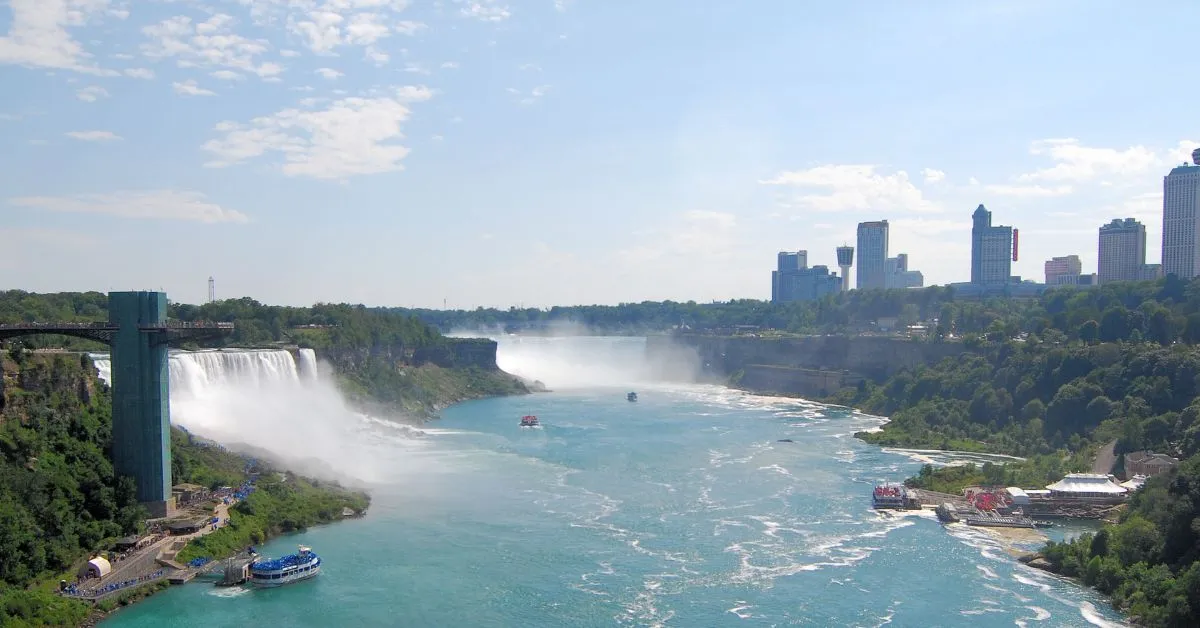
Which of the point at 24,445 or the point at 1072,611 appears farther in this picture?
the point at 24,445

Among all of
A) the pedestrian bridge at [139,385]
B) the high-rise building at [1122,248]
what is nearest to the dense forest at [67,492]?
the pedestrian bridge at [139,385]

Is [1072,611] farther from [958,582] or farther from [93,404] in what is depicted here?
[93,404]

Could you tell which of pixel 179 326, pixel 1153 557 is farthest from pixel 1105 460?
pixel 179 326

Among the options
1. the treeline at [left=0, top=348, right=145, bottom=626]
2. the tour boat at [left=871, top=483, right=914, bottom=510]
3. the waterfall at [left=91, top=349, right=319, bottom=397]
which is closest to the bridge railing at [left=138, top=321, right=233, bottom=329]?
the treeline at [left=0, top=348, right=145, bottom=626]

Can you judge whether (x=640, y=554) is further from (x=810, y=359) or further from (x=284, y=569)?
(x=810, y=359)

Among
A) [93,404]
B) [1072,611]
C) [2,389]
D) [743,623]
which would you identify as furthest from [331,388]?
[1072,611]

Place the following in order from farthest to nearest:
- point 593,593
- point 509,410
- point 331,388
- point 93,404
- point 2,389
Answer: point 509,410
point 331,388
point 93,404
point 2,389
point 593,593

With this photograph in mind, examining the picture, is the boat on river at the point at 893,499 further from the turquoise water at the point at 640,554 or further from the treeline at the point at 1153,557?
the treeline at the point at 1153,557

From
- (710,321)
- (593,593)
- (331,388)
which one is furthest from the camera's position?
(710,321)
